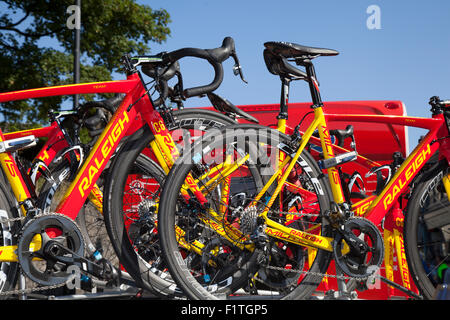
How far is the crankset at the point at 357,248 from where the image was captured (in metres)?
3.04

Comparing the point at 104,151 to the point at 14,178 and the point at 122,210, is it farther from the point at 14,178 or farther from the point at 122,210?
the point at 14,178

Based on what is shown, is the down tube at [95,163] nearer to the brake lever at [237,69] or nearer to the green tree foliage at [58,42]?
the brake lever at [237,69]

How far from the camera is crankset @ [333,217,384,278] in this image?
9.98 feet

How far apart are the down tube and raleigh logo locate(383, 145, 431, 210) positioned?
1.71m

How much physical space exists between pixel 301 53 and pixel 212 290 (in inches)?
62.2

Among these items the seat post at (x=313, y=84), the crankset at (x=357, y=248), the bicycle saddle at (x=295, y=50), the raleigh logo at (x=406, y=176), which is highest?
the bicycle saddle at (x=295, y=50)

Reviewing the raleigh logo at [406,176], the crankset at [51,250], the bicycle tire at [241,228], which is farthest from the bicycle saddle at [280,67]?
the crankset at [51,250]

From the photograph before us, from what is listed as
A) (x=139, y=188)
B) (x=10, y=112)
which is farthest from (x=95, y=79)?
(x=139, y=188)

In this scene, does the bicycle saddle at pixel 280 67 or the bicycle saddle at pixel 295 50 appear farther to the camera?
the bicycle saddle at pixel 280 67

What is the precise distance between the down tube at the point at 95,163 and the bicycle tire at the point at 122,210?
67mm

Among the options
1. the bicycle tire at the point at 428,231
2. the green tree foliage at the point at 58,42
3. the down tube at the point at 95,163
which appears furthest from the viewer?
the green tree foliage at the point at 58,42

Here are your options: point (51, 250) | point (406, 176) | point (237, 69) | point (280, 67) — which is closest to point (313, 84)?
point (280, 67)

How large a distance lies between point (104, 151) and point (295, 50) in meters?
1.36

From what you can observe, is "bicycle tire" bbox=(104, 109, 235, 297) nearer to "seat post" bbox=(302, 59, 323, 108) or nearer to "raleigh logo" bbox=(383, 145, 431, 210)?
"seat post" bbox=(302, 59, 323, 108)
